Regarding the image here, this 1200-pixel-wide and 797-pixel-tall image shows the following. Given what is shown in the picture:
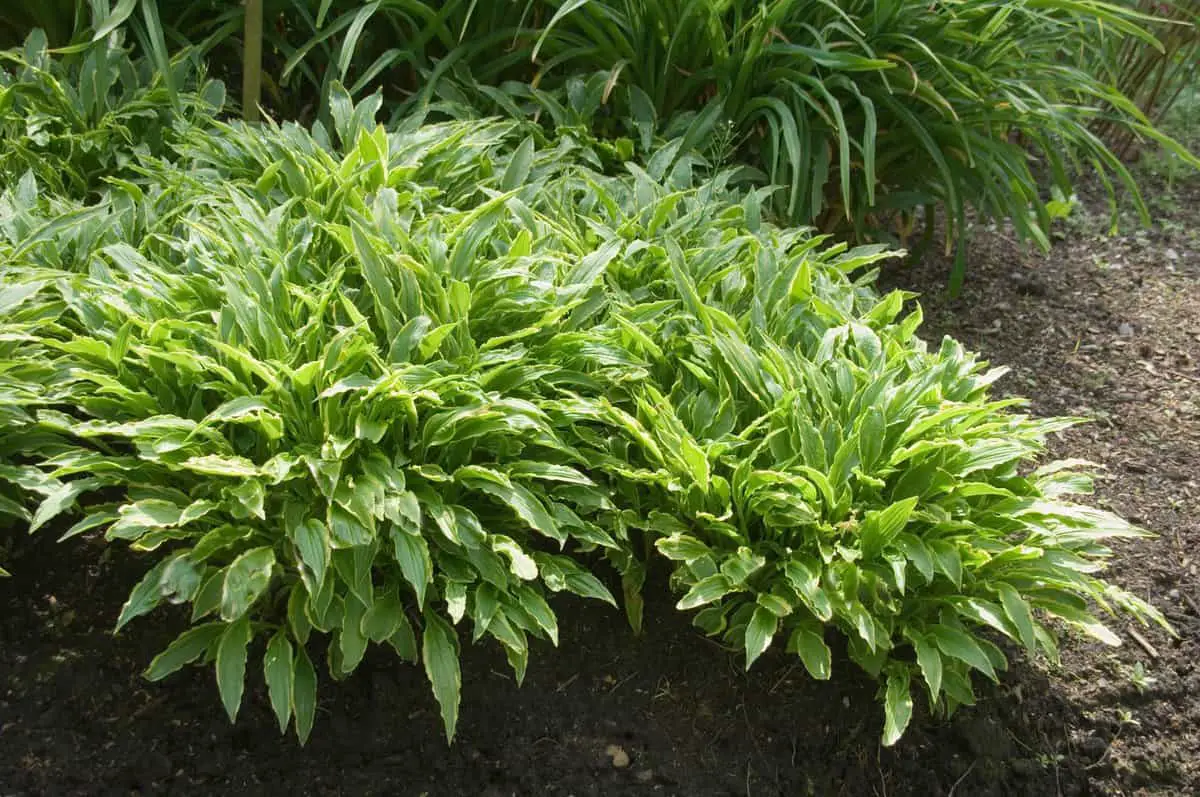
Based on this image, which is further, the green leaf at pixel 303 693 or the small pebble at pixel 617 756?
the small pebble at pixel 617 756

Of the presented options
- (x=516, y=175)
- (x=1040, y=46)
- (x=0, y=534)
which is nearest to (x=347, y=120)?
(x=516, y=175)

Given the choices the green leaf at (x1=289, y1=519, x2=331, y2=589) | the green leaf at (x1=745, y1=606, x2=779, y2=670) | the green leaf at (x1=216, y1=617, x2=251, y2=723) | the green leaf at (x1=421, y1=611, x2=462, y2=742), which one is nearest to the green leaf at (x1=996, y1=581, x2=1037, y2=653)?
the green leaf at (x1=745, y1=606, x2=779, y2=670)

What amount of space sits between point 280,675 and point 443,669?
0.84 ft

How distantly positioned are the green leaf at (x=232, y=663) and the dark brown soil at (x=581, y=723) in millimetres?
181

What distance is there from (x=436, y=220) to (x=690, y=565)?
95 centimetres

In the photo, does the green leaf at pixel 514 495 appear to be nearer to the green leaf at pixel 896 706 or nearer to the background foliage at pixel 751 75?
the green leaf at pixel 896 706

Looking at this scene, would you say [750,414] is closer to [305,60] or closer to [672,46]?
[672,46]

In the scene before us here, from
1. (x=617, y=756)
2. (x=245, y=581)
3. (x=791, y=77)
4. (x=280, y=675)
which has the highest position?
(x=791, y=77)

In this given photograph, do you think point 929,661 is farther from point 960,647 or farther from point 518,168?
point 518,168

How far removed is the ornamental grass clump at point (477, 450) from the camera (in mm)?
1868

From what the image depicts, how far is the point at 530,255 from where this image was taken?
2.42m

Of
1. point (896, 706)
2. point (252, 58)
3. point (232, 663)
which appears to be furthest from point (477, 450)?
point (252, 58)

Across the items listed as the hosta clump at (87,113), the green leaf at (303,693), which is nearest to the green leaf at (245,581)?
the green leaf at (303,693)

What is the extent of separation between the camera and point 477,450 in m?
2.11
